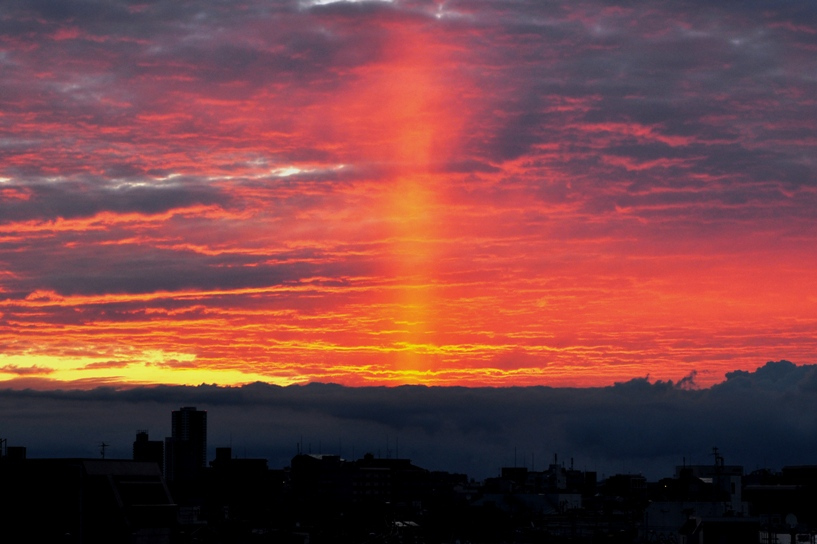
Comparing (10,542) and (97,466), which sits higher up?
(97,466)

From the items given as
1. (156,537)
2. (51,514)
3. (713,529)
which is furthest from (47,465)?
(713,529)

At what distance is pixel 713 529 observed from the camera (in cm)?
19062

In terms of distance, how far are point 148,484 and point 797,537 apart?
3829 inches

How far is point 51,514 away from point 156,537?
56.4 feet

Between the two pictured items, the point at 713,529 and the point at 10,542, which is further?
the point at 713,529

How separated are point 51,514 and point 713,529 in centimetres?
9997

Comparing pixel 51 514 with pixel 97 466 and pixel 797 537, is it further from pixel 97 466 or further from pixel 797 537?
pixel 797 537

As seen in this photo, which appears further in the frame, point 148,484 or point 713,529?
point 713,529

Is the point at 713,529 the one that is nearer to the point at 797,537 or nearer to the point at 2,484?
the point at 797,537

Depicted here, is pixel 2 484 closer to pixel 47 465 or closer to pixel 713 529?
pixel 47 465

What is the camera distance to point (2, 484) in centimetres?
18000

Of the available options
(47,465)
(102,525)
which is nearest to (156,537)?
(102,525)

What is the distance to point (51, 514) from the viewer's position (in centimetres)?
17688

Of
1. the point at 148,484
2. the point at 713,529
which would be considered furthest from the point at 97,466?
the point at 713,529
